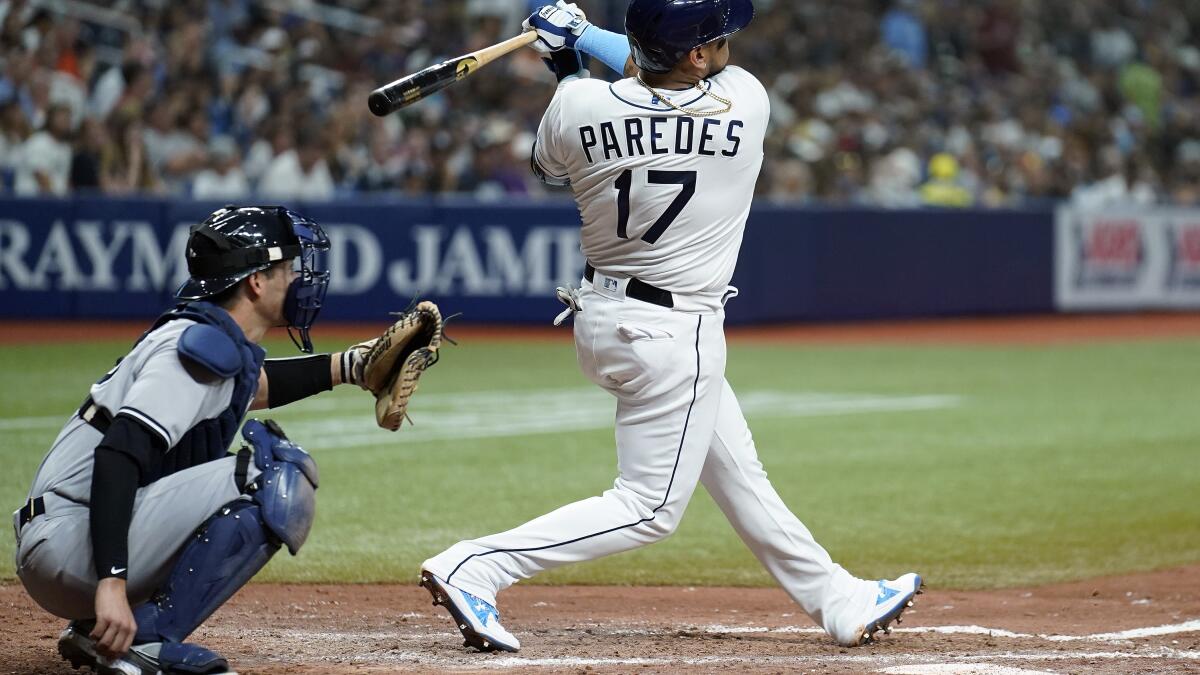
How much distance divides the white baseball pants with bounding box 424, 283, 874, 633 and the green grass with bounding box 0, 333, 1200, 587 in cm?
162

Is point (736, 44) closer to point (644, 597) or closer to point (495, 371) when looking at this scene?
point (495, 371)

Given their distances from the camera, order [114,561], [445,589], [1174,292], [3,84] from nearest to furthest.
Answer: [114,561]
[445,589]
[3,84]
[1174,292]

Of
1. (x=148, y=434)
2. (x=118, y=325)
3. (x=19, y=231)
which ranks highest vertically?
(x=148, y=434)

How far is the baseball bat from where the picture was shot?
177 inches

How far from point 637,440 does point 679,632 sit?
0.82 metres

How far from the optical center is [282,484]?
3848 mm

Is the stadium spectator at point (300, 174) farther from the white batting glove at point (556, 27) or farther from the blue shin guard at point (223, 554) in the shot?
the blue shin guard at point (223, 554)

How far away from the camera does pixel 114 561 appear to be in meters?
3.56

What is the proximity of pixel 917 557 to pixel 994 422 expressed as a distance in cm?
441

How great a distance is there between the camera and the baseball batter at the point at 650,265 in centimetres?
428

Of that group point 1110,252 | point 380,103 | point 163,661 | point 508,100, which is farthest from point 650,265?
point 1110,252

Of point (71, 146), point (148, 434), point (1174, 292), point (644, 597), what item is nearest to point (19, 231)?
point (71, 146)

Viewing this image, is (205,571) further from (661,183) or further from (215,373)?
(661,183)

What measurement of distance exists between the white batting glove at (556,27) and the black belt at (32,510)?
1.94 meters
